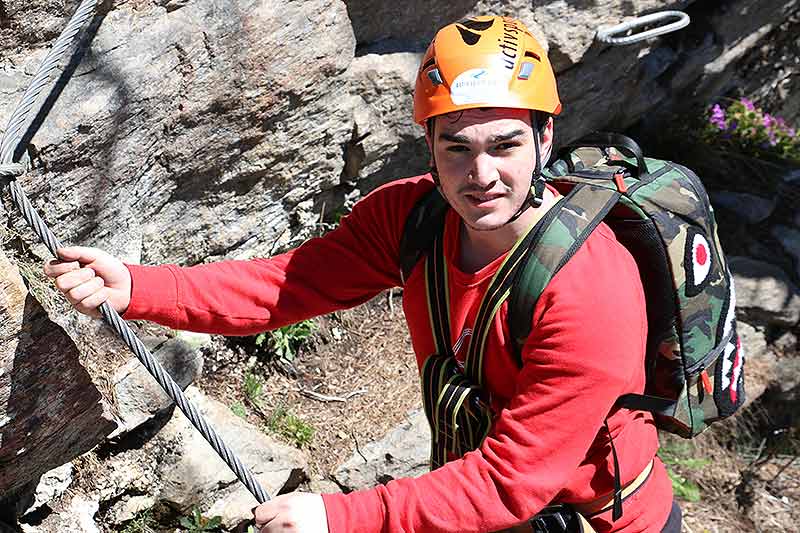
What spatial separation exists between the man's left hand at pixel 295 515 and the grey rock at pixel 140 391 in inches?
68.5

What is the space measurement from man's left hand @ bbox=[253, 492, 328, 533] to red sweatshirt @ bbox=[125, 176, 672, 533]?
0.03 metres

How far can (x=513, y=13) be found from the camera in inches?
215

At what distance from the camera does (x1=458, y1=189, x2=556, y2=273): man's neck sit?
2721 millimetres

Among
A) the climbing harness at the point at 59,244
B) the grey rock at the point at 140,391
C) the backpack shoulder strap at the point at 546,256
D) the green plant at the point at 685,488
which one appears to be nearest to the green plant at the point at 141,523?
the grey rock at the point at 140,391

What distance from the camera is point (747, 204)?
7.66 m

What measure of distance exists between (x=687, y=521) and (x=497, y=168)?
4198mm

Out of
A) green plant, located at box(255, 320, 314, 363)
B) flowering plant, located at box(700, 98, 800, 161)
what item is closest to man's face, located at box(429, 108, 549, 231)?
green plant, located at box(255, 320, 314, 363)

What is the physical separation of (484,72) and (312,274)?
0.90 metres

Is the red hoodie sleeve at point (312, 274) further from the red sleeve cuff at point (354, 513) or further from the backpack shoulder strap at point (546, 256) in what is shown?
the red sleeve cuff at point (354, 513)

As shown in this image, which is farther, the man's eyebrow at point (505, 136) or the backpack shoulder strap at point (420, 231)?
the backpack shoulder strap at point (420, 231)

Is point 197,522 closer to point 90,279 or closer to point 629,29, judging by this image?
point 90,279

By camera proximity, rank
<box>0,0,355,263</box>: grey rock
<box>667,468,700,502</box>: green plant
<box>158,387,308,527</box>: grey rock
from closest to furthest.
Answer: <box>0,0,355,263</box>: grey rock
<box>158,387,308,527</box>: grey rock
<box>667,468,700,502</box>: green plant

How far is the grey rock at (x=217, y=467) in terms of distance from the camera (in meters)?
4.25

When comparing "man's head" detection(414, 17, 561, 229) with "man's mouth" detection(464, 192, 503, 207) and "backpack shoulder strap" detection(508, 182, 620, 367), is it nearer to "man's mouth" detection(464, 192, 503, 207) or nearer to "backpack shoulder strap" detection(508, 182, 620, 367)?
"man's mouth" detection(464, 192, 503, 207)
